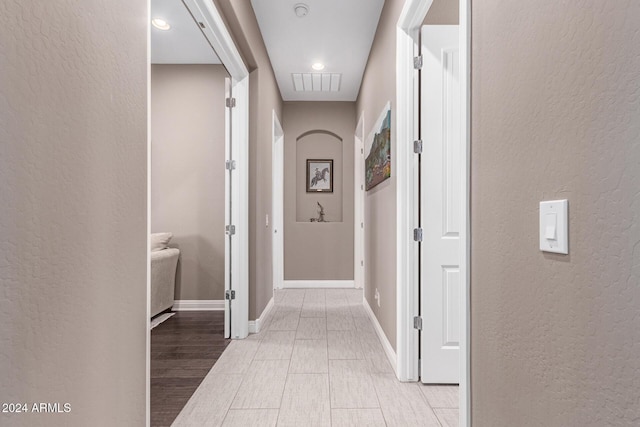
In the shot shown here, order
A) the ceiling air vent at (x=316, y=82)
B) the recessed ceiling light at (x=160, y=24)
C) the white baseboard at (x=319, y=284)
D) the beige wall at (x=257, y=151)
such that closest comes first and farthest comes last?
the beige wall at (x=257, y=151)
the recessed ceiling light at (x=160, y=24)
the ceiling air vent at (x=316, y=82)
the white baseboard at (x=319, y=284)

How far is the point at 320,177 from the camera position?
5457mm

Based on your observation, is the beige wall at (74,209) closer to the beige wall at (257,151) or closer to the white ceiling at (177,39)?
the beige wall at (257,151)

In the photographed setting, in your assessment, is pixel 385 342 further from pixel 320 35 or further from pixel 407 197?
pixel 320 35

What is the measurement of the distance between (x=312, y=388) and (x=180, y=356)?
111 cm

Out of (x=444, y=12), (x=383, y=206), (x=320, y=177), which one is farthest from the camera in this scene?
(x=320, y=177)

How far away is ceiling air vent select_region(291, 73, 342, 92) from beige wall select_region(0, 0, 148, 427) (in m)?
3.29

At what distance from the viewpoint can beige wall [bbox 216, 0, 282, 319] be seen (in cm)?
280

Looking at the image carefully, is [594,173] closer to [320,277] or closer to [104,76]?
[104,76]

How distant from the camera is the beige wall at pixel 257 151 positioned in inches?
110

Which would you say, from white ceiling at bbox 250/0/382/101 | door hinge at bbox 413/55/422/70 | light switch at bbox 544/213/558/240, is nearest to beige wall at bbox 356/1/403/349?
white ceiling at bbox 250/0/382/101

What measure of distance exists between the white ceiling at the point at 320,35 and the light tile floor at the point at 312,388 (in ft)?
7.19

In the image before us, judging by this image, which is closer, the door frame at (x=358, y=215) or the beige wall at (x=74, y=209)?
the beige wall at (x=74, y=209)

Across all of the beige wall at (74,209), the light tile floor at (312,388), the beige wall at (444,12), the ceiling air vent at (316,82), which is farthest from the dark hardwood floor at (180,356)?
the ceiling air vent at (316,82)

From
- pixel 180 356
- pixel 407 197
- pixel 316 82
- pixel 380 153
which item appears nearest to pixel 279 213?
pixel 316 82
